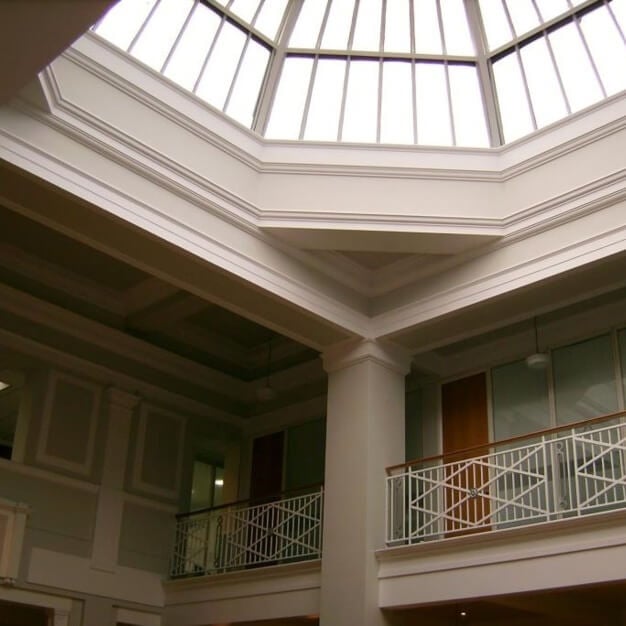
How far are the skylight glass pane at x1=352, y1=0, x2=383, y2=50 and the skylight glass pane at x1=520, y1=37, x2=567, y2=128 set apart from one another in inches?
75.5

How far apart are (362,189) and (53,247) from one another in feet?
14.6

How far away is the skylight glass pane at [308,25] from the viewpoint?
501 inches

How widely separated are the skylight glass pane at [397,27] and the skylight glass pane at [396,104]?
8.2 inches

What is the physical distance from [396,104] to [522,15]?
1911 mm

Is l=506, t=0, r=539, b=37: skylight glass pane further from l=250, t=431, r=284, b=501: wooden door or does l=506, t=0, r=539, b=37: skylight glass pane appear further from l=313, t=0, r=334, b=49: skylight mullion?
l=250, t=431, r=284, b=501: wooden door

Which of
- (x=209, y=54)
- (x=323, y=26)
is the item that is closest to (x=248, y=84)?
(x=209, y=54)

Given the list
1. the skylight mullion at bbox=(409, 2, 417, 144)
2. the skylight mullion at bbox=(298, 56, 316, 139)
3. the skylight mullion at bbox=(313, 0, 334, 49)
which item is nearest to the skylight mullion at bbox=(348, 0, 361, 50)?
the skylight mullion at bbox=(313, 0, 334, 49)

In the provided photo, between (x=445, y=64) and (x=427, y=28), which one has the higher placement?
(x=427, y=28)

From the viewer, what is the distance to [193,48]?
11.8 metres

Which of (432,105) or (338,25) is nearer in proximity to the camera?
(432,105)

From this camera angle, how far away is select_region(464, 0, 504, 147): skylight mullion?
486 inches

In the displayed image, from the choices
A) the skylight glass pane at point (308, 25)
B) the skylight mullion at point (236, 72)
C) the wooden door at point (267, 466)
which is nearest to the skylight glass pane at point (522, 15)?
the skylight glass pane at point (308, 25)

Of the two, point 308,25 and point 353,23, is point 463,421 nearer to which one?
point 353,23

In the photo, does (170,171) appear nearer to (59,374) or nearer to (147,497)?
(59,374)
